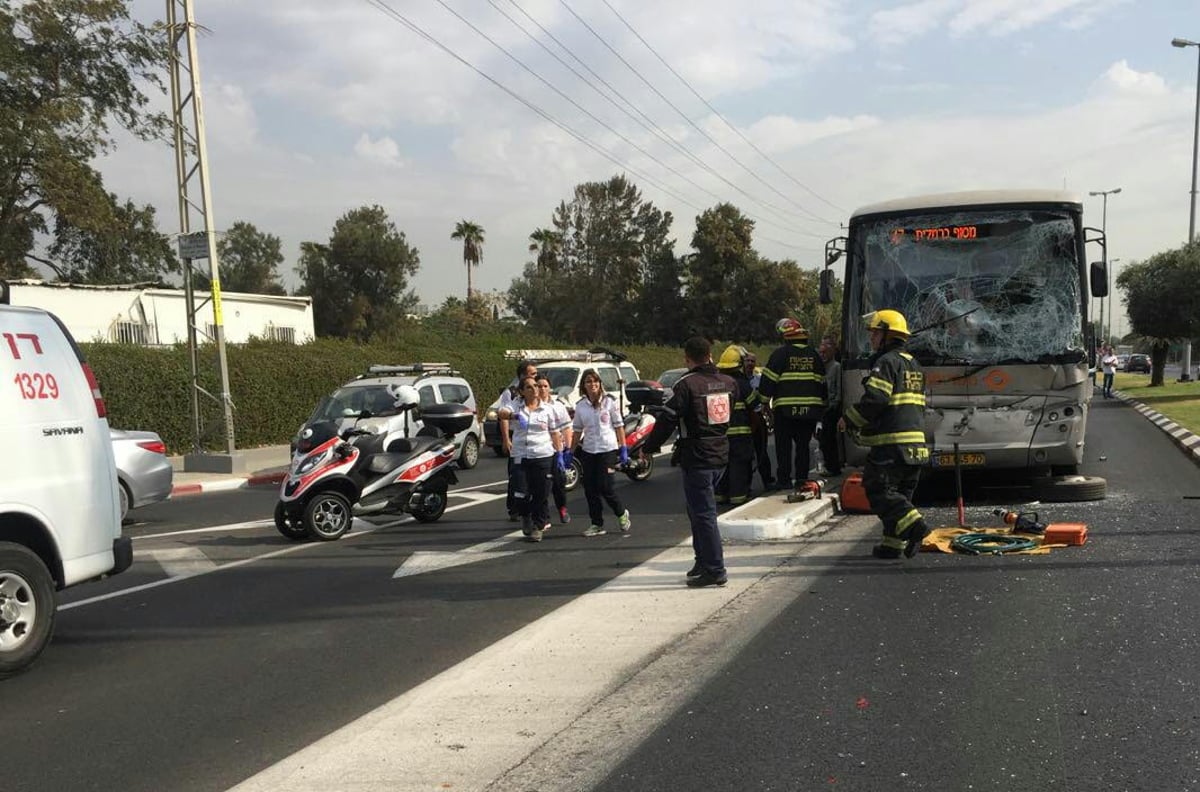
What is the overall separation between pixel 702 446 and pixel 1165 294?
32.9m

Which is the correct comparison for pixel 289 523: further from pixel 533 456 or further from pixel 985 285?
pixel 985 285

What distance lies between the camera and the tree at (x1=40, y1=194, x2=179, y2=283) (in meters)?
33.3

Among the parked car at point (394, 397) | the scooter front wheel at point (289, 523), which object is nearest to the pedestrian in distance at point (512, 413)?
the scooter front wheel at point (289, 523)

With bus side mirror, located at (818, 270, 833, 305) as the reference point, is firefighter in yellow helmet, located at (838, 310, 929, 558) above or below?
below

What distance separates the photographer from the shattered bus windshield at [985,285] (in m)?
10.2

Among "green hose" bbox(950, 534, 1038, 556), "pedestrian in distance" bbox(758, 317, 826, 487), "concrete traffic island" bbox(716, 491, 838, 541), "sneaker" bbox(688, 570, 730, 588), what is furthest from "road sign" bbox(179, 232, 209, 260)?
"green hose" bbox(950, 534, 1038, 556)

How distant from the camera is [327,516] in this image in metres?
9.93

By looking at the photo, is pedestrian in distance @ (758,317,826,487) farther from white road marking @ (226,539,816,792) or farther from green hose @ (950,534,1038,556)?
white road marking @ (226,539,816,792)

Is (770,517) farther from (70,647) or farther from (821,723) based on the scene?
(70,647)

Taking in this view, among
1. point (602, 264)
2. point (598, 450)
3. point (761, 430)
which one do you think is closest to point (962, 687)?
point (598, 450)

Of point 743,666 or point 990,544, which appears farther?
point 990,544

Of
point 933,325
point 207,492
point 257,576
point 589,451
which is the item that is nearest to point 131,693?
point 257,576

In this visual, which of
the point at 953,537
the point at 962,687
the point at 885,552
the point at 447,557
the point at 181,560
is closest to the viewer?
the point at 962,687

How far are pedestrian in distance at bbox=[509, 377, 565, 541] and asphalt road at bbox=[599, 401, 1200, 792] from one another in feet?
10.3
